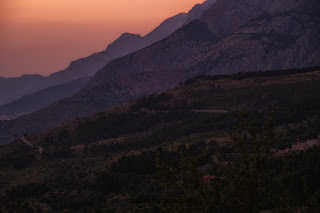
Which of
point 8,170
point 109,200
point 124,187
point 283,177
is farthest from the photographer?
point 8,170

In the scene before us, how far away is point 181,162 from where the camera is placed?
1129 inches

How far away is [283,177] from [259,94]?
126 metres

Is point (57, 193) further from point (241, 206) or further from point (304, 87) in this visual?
point (304, 87)

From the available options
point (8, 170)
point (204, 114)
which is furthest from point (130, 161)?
point (204, 114)

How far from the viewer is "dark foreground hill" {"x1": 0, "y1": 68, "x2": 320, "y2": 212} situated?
93.4ft

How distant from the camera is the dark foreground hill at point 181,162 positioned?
28469mm

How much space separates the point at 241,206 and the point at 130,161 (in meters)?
94.0

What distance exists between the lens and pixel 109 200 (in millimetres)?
88938

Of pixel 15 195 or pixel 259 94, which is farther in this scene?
pixel 259 94

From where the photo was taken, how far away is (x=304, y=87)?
600ft

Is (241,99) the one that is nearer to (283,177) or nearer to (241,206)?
(283,177)

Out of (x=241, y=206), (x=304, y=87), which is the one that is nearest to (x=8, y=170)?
(x=304, y=87)

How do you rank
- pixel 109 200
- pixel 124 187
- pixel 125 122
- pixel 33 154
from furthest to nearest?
pixel 125 122, pixel 33 154, pixel 124 187, pixel 109 200

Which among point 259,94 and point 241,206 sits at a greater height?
point 241,206
